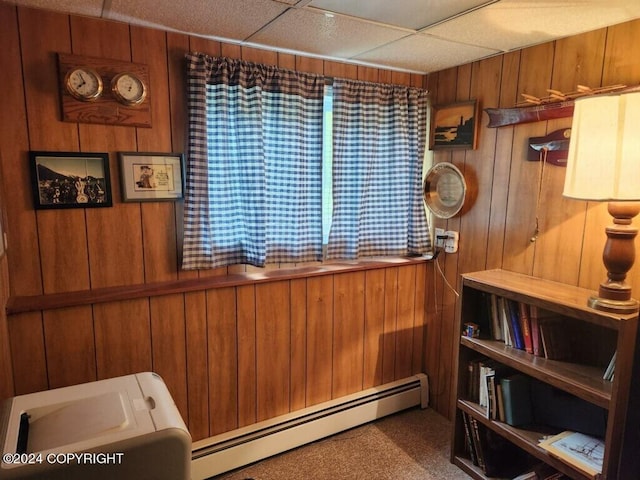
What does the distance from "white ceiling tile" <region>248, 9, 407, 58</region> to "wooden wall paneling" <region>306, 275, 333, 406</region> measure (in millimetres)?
1179

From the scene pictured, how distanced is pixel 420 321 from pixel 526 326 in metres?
0.91

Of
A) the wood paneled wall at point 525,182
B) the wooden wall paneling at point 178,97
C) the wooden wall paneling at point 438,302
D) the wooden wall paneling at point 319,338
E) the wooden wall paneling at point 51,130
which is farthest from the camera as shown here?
the wooden wall paneling at point 438,302

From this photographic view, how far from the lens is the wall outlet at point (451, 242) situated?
2441mm

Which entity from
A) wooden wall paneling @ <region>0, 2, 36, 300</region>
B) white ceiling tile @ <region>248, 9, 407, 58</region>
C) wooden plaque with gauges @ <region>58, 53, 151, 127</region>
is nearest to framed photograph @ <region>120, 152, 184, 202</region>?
wooden plaque with gauges @ <region>58, 53, 151, 127</region>

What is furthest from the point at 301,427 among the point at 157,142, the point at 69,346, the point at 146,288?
the point at 157,142

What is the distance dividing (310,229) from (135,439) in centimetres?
134

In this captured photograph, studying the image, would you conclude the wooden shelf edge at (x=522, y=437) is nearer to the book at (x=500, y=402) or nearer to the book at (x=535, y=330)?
the book at (x=500, y=402)

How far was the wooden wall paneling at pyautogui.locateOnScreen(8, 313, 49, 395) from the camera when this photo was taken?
1.61 metres

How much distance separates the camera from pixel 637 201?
139 centimetres

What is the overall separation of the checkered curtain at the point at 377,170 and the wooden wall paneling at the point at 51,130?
4.02 feet

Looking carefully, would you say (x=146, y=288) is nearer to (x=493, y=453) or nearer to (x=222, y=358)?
(x=222, y=358)

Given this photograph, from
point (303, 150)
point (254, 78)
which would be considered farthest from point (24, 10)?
point (303, 150)

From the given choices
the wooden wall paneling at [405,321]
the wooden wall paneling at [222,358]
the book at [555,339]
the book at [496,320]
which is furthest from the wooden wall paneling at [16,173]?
the book at [555,339]

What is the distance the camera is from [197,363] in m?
1.99
